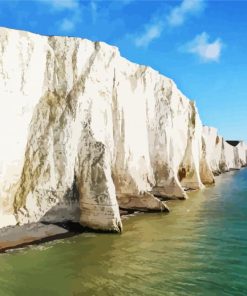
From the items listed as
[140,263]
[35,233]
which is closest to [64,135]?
[35,233]

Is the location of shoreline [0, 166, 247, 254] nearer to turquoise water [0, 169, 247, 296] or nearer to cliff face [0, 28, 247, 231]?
cliff face [0, 28, 247, 231]

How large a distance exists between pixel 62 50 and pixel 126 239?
1087 centimetres

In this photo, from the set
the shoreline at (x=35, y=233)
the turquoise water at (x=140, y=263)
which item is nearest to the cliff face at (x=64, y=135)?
the shoreline at (x=35, y=233)

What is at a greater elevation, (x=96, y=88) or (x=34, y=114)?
(x=96, y=88)

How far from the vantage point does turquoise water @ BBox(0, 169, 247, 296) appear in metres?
12.2

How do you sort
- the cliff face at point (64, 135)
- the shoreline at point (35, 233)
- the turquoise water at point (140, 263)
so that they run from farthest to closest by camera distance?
1. the cliff face at point (64, 135)
2. the shoreline at point (35, 233)
3. the turquoise water at point (140, 263)

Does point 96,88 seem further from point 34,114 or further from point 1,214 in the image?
point 1,214

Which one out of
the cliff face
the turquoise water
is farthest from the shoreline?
the turquoise water

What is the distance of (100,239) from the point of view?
18.3 meters

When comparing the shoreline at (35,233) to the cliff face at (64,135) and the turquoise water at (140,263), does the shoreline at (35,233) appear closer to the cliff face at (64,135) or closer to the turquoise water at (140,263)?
the cliff face at (64,135)

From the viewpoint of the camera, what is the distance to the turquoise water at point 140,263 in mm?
12188

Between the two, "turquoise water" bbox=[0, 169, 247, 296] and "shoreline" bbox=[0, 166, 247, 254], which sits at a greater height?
"shoreline" bbox=[0, 166, 247, 254]

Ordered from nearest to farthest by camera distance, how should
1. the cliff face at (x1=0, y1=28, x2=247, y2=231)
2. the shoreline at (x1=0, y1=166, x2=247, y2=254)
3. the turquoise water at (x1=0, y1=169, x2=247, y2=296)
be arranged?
the turquoise water at (x1=0, y1=169, x2=247, y2=296)
the shoreline at (x1=0, y1=166, x2=247, y2=254)
the cliff face at (x1=0, y1=28, x2=247, y2=231)

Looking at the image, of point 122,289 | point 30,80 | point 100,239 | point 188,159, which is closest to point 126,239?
point 100,239
